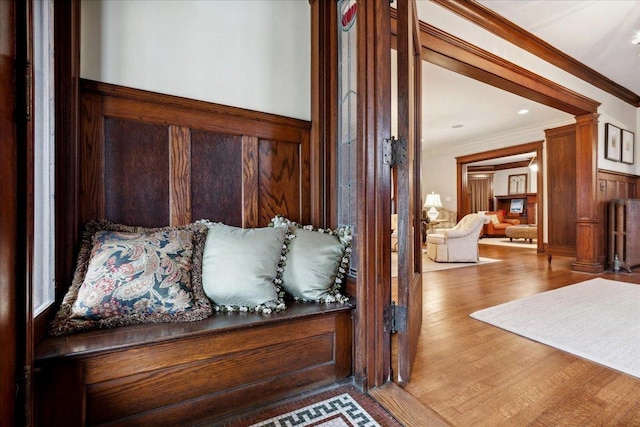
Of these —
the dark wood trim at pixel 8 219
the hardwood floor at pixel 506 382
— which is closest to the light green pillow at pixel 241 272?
the dark wood trim at pixel 8 219

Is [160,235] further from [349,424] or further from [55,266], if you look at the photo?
[349,424]

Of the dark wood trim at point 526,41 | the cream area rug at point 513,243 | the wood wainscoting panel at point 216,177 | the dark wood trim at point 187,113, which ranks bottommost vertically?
the cream area rug at point 513,243

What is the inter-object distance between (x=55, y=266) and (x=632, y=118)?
7.19 meters

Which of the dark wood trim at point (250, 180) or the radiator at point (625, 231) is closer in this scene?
the dark wood trim at point (250, 180)

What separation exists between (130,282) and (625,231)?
5.63m

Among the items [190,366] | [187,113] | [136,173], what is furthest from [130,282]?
[187,113]

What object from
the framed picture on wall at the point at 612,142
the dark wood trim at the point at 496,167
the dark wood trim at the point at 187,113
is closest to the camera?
the dark wood trim at the point at 187,113

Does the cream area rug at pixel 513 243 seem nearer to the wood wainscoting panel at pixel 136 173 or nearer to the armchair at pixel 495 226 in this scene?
the armchair at pixel 495 226

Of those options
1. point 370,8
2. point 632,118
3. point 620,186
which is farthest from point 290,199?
point 632,118

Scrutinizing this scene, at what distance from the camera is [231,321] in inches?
44.7

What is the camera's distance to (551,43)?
3.03 meters

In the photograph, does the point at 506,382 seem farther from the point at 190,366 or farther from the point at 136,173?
the point at 136,173

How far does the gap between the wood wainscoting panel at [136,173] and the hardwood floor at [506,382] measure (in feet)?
4.89

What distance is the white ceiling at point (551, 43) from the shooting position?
248 cm
